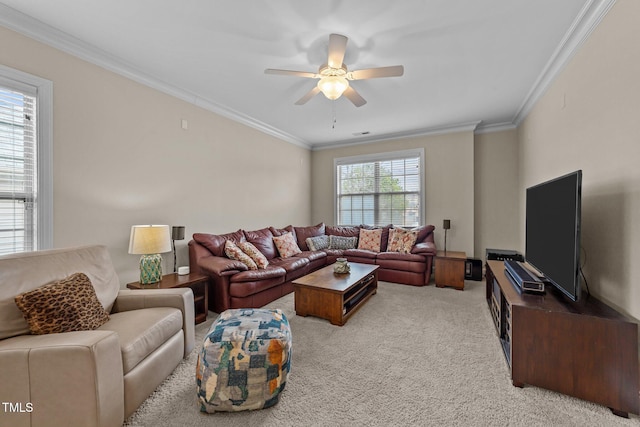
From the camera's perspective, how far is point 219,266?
119 inches

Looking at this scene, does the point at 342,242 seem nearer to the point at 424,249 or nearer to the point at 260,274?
the point at 424,249

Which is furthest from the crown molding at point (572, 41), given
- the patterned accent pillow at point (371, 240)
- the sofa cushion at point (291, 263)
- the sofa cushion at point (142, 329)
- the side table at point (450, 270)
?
the sofa cushion at point (142, 329)

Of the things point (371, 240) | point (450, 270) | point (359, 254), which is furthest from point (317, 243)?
point (450, 270)

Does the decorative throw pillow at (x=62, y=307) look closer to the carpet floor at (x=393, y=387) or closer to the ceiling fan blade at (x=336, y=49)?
the carpet floor at (x=393, y=387)

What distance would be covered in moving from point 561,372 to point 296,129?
15.6ft

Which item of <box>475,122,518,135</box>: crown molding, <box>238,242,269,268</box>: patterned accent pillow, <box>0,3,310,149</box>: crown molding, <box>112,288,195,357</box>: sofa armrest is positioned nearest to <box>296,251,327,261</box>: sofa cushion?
<box>238,242,269,268</box>: patterned accent pillow

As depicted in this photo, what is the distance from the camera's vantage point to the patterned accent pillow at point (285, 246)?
4.39 m

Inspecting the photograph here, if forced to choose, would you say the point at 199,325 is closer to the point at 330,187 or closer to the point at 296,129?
the point at 296,129

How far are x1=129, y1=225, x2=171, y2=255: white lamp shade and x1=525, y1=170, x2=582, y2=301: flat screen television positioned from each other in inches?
137

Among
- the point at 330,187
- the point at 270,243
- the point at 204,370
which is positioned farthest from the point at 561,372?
the point at 330,187

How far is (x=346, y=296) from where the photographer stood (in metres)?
3.00

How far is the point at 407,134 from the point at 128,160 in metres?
4.70

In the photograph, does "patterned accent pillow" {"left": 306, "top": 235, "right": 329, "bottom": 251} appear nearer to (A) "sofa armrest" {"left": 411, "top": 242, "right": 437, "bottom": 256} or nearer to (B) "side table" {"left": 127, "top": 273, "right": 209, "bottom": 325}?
(A) "sofa armrest" {"left": 411, "top": 242, "right": 437, "bottom": 256}

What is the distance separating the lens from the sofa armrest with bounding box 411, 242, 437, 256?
4.25 m
